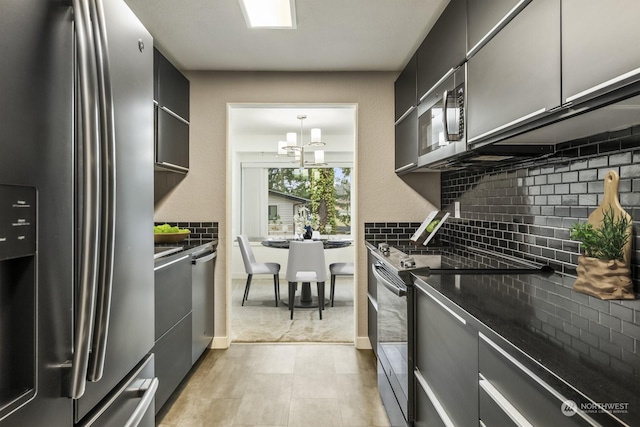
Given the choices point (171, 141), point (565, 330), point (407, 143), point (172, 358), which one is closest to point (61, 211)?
point (565, 330)

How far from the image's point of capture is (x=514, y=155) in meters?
1.84

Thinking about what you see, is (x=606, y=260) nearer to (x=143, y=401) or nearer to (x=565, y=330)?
(x=565, y=330)

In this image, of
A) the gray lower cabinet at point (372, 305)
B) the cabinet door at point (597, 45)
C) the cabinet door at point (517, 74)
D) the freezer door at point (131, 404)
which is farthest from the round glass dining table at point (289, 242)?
the cabinet door at point (597, 45)

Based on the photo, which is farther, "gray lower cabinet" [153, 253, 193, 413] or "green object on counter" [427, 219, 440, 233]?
"green object on counter" [427, 219, 440, 233]

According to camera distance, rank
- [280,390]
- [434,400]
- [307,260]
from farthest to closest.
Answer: [307,260] < [280,390] < [434,400]

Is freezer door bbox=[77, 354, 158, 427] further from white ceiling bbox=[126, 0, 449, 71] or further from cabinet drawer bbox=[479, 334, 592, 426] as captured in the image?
white ceiling bbox=[126, 0, 449, 71]

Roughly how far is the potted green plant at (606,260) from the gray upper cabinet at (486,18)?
76 cm

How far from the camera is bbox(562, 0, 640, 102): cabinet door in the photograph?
0.90m

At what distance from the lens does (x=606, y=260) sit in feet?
4.30

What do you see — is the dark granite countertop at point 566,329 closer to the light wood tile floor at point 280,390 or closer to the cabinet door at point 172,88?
the light wood tile floor at point 280,390

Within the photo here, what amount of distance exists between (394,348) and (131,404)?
1.34 metres

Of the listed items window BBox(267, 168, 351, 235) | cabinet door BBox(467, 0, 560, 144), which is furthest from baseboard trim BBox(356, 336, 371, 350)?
window BBox(267, 168, 351, 235)

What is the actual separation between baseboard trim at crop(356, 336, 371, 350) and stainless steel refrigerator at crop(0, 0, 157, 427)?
8.46 ft

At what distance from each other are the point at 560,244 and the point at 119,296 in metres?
1.69
